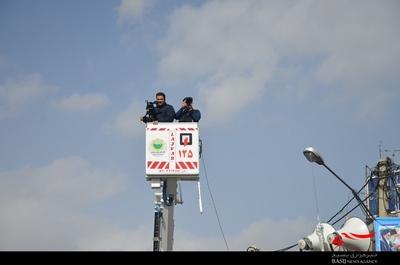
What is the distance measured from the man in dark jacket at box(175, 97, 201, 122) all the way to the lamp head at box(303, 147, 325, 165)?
4113 mm

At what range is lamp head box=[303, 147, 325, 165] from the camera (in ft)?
45.3

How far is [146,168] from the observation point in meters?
16.6

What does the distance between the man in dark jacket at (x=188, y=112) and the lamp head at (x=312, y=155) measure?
4113 millimetres

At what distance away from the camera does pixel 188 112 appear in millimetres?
17125

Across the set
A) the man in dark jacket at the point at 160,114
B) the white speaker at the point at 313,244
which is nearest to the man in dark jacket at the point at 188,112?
the man in dark jacket at the point at 160,114

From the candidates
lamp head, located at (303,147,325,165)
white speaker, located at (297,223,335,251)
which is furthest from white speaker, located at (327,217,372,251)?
lamp head, located at (303,147,325,165)

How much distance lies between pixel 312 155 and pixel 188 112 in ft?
14.8

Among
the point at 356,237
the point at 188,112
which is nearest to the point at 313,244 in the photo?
the point at 356,237

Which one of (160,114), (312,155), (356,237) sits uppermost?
(160,114)

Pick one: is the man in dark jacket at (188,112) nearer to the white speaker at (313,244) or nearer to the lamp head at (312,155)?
→ the lamp head at (312,155)

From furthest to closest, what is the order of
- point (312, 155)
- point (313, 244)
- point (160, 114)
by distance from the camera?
point (160, 114), point (312, 155), point (313, 244)

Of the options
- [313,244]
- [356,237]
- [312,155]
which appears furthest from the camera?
[312,155]

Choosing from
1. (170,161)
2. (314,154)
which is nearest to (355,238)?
(314,154)

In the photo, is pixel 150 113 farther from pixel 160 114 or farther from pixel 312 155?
pixel 312 155
